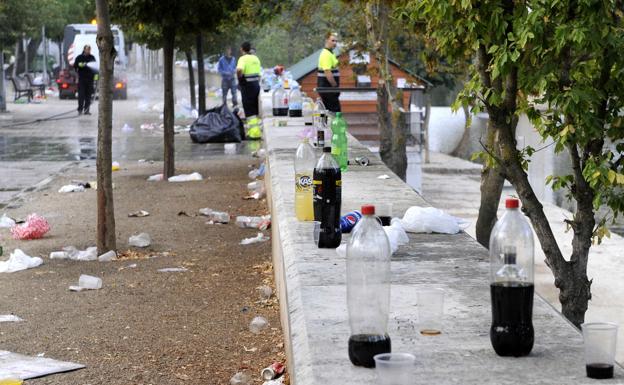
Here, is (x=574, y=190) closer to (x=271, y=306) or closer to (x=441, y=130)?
(x=271, y=306)

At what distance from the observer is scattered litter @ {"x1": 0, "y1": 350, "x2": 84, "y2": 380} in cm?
683

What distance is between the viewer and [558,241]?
16391mm

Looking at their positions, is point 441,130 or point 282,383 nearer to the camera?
point 282,383

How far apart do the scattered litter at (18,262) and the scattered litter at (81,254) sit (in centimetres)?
38

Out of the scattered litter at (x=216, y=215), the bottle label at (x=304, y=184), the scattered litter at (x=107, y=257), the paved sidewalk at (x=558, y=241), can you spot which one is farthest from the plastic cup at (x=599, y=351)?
the scattered litter at (x=216, y=215)

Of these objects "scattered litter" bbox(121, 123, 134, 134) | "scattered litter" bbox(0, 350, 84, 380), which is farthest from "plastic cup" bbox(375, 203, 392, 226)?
"scattered litter" bbox(121, 123, 134, 134)

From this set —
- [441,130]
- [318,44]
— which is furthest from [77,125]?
[318,44]

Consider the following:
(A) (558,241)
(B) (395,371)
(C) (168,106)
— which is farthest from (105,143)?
(B) (395,371)

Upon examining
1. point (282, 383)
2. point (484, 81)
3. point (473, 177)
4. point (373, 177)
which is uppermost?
point (484, 81)

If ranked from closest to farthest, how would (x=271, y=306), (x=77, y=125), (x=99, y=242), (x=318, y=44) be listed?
(x=271, y=306) → (x=99, y=242) → (x=77, y=125) → (x=318, y=44)

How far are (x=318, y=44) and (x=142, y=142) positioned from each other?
57.4ft

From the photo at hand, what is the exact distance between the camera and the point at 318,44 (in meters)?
42.5

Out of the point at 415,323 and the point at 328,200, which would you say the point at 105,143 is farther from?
the point at 415,323

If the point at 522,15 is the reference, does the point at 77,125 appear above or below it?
below
